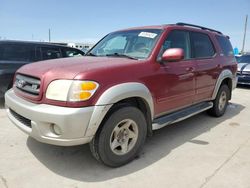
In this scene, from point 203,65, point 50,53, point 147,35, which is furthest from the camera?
point 50,53

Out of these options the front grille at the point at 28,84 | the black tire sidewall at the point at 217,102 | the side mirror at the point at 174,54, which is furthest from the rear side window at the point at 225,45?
the front grille at the point at 28,84

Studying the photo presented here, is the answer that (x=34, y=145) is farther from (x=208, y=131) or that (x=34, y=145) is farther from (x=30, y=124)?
(x=208, y=131)

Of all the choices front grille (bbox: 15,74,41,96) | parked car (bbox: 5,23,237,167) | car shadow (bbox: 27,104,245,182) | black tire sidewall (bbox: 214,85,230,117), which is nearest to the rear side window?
black tire sidewall (bbox: 214,85,230,117)

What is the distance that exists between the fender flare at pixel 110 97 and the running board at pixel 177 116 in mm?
639

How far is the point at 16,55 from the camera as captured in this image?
5.52 meters

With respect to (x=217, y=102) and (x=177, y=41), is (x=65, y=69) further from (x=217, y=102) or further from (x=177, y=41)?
(x=217, y=102)

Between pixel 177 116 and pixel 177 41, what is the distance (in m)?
1.23

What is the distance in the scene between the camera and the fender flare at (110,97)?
2424mm

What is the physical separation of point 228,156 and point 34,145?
2872mm

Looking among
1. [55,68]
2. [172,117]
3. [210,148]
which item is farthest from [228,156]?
[55,68]

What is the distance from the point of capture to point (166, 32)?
3445mm

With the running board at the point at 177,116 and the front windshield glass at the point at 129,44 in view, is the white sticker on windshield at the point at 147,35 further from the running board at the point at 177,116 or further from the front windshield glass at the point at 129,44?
the running board at the point at 177,116

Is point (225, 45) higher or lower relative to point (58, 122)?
higher

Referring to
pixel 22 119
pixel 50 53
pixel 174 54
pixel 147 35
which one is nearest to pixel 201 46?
pixel 147 35
